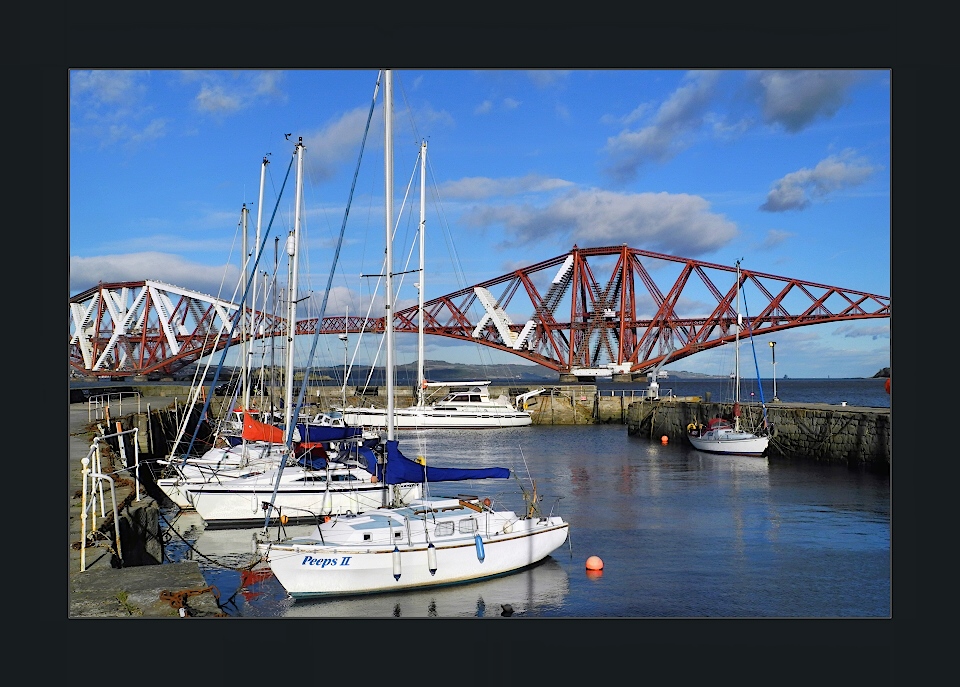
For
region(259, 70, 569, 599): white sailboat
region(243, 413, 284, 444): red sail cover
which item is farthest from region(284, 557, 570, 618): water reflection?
region(243, 413, 284, 444): red sail cover

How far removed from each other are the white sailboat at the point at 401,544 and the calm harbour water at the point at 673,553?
24 cm

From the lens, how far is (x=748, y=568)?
12.8 metres

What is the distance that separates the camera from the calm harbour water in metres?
10.7

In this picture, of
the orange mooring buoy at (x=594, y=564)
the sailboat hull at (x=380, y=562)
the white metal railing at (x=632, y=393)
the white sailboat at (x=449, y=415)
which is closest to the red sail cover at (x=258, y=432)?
the sailboat hull at (x=380, y=562)

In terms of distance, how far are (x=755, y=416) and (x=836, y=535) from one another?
18.0m

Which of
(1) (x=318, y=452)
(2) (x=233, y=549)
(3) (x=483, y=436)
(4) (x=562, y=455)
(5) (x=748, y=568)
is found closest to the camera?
(5) (x=748, y=568)

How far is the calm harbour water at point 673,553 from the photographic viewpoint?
10.7 metres

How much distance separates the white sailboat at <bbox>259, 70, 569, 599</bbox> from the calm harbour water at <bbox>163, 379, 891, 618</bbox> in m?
0.24

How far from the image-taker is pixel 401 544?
35.9 ft

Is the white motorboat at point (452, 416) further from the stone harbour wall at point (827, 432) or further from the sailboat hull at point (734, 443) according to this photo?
the sailboat hull at point (734, 443)

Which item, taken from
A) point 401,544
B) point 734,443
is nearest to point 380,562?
point 401,544

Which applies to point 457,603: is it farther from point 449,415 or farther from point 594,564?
point 449,415
